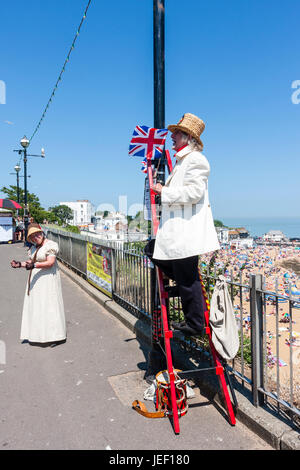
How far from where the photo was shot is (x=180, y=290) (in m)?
2.95

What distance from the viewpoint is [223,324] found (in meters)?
2.97

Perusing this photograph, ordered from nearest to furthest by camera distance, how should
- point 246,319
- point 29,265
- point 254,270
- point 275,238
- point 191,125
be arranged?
1. point 191,125
2. point 29,265
3. point 246,319
4. point 254,270
5. point 275,238

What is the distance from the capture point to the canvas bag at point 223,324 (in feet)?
9.61

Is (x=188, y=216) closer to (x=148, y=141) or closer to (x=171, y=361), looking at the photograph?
(x=171, y=361)

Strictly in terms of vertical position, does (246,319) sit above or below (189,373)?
below

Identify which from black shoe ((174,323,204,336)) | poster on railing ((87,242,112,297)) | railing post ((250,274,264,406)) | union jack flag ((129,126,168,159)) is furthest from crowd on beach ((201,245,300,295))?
poster on railing ((87,242,112,297))

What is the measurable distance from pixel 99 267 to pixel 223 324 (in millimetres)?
5467

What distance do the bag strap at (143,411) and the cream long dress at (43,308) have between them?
220 cm

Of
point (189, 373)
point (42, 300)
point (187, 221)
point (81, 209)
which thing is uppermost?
point (81, 209)

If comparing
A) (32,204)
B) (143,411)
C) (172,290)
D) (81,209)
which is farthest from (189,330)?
(81,209)

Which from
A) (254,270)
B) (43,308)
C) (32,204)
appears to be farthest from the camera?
(32,204)

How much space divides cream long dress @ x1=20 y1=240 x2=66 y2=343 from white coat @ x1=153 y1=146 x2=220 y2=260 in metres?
2.63

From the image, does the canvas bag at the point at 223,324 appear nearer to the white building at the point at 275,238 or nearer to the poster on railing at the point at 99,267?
the poster on railing at the point at 99,267

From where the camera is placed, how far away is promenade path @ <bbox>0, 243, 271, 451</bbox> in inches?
107
